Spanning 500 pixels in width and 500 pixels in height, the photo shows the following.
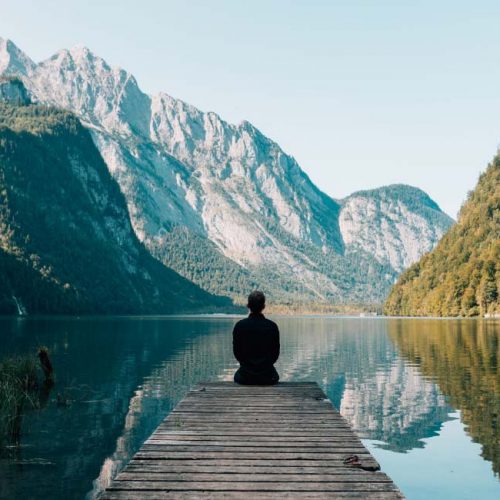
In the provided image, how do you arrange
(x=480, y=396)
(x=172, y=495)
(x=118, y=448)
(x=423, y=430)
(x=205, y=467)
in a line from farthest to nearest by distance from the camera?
(x=480, y=396) < (x=423, y=430) < (x=118, y=448) < (x=205, y=467) < (x=172, y=495)

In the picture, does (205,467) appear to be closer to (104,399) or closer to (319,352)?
(104,399)

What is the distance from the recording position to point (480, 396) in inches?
1524

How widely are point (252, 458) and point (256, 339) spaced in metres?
8.16

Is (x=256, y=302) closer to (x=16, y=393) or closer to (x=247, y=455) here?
(x=247, y=455)

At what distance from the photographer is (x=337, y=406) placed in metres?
38.7

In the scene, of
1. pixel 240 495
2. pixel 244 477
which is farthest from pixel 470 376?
pixel 240 495

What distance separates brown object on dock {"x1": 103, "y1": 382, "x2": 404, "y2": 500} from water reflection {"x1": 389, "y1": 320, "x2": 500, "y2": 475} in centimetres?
1001

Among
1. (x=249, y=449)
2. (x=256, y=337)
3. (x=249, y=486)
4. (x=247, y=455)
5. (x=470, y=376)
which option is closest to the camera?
(x=249, y=486)

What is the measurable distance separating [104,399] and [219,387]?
53.5 ft

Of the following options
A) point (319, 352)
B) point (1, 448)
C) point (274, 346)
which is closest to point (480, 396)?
point (274, 346)

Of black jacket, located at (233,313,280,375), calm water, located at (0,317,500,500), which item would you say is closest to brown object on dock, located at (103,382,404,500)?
black jacket, located at (233,313,280,375)

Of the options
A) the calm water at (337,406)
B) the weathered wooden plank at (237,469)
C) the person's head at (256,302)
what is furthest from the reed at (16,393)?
the weathered wooden plank at (237,469)

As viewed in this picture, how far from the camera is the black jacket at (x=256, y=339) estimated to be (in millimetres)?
21609

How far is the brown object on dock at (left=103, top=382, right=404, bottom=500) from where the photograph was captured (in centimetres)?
Answer: 1147
